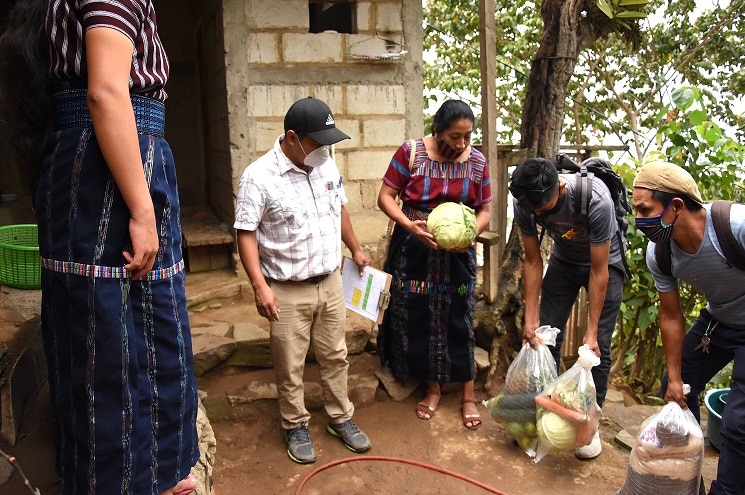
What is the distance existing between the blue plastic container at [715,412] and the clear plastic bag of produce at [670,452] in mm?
1233

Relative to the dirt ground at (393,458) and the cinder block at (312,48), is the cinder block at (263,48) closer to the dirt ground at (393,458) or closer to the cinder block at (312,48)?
the cinder block at (312,48)

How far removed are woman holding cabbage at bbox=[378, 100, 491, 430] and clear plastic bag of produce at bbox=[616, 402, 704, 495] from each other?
1.22 m

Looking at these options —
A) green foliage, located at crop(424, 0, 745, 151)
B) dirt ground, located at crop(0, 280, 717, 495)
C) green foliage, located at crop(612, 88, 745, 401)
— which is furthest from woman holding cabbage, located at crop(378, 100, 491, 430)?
green foliage, located at crop(424, 0, 745, 151)

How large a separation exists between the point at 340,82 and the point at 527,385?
2804mm

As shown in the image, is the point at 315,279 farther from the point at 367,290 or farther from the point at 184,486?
the point at 184,486

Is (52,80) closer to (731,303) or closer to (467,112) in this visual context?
(467,112)

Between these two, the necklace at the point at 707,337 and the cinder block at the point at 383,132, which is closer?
the necklace at the point at 707,337

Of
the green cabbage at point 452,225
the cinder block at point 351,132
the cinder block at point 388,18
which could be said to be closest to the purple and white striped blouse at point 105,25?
the green cabbage at point 452,225

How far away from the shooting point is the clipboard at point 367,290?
12.0 ft

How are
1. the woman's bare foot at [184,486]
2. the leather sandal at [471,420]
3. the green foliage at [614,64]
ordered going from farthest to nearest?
the green foliage at [614,64]
the leather sandal at [471,420]
the woman's bare foot at [184,486]

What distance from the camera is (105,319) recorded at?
5.70 feet

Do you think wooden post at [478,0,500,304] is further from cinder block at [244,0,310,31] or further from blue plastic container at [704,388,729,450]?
blue plastic container at [704,388,729,450]

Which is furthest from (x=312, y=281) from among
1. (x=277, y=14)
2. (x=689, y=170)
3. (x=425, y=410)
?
(x=689, y=170)

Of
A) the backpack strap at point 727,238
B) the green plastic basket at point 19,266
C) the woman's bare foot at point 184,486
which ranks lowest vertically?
the woman's bare foot at point 184,486
